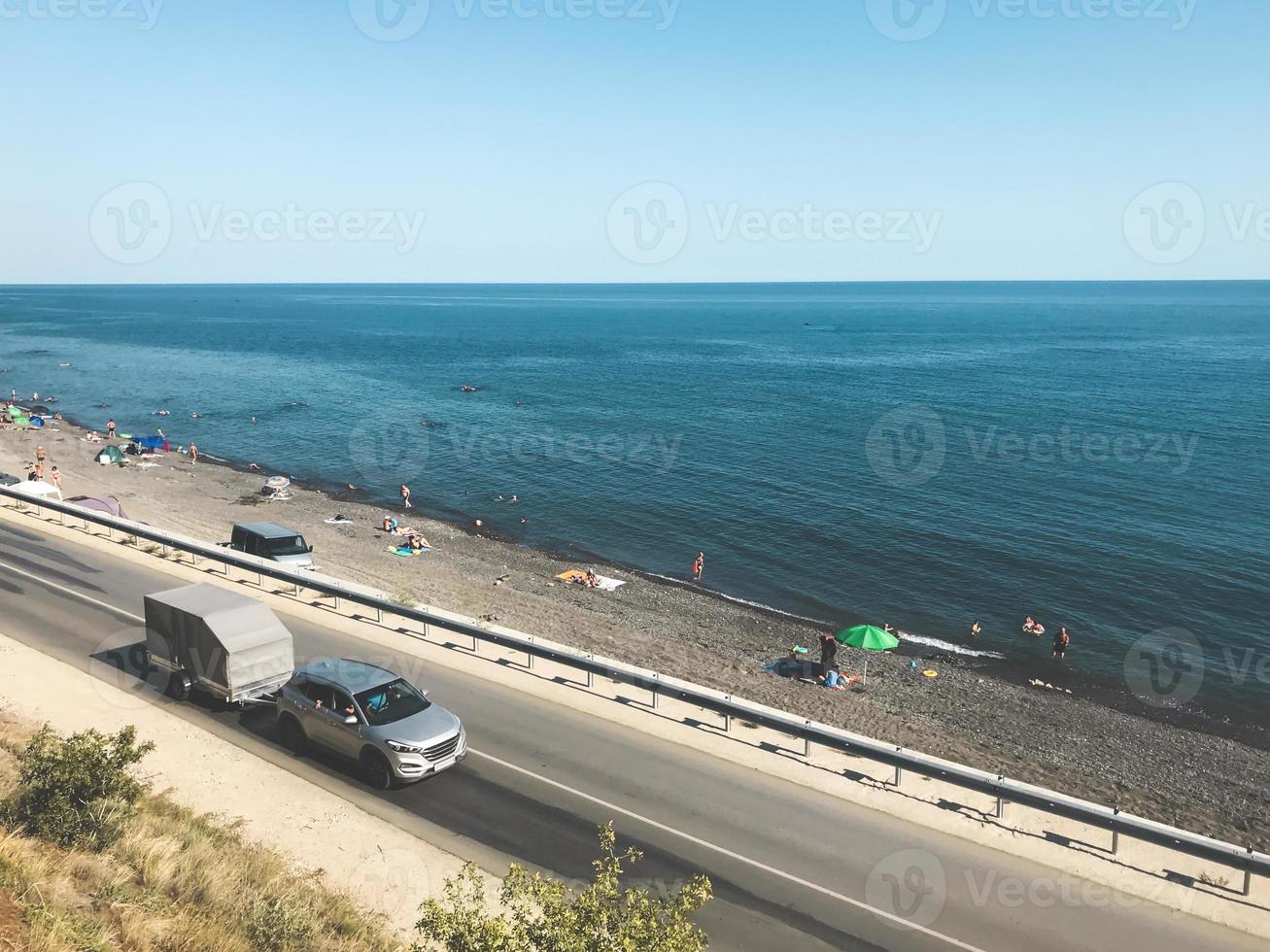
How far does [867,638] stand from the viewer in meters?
29.0

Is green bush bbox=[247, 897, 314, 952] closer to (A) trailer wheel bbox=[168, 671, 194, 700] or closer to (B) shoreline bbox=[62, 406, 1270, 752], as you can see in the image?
(A) trailer wheel bbox=[168, 671, 194, 700]

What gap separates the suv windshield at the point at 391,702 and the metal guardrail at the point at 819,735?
488cm

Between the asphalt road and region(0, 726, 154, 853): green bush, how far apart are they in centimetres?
389

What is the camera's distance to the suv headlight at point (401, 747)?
50.2ft

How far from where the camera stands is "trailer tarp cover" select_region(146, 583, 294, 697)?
17.9 metres

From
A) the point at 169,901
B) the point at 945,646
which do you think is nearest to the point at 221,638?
the point at 169,901

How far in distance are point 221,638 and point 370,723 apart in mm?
4549

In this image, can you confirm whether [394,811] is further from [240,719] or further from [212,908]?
[240,719]

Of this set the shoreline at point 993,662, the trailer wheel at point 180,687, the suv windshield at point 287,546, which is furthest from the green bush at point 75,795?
the shoreline at point 993,662

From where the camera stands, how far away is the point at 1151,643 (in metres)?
32.8

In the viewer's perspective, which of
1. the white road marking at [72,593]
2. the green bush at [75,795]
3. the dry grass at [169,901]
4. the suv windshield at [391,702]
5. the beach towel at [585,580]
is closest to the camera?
the dry grass at [169,901]

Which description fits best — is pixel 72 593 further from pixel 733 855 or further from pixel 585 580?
pixel 733 855

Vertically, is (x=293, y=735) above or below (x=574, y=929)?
below

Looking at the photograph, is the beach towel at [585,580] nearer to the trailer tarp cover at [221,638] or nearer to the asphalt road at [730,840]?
the asphalt road at [730,840]
